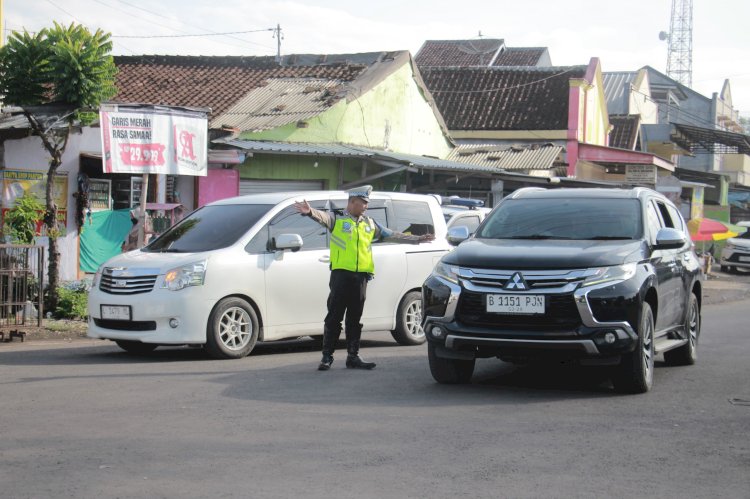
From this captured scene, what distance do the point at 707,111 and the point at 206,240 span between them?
218ft

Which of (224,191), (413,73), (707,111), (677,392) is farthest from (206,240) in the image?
(707,111)

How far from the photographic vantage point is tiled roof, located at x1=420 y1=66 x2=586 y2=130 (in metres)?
42.0

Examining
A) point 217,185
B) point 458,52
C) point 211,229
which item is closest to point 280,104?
point 217,185

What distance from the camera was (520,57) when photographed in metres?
59.6

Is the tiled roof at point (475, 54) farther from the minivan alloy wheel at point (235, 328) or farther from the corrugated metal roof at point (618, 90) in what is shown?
the minivan alloy wheel at point (235, 328)

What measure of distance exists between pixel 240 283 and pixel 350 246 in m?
1.72

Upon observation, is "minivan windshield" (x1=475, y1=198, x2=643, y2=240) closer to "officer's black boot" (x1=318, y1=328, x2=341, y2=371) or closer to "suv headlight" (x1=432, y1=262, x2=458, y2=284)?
"suv headlight" (x1=432, y1=262, x2=458, y2=284)

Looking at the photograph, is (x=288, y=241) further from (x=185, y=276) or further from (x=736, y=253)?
(x=736, y=253)

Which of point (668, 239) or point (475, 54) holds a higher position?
point (475, 54)

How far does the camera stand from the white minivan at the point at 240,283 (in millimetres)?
11500

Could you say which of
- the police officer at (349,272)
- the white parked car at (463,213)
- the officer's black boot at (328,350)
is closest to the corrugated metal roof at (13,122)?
the white parked car at (463,213)

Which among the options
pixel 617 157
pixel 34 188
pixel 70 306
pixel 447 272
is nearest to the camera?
pixel 447 272

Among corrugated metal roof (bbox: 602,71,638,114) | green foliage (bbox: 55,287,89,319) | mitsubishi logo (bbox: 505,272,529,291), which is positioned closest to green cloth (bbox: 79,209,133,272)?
green foliage (bbox: 55,287,89,319)

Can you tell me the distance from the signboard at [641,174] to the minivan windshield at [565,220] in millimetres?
26539
